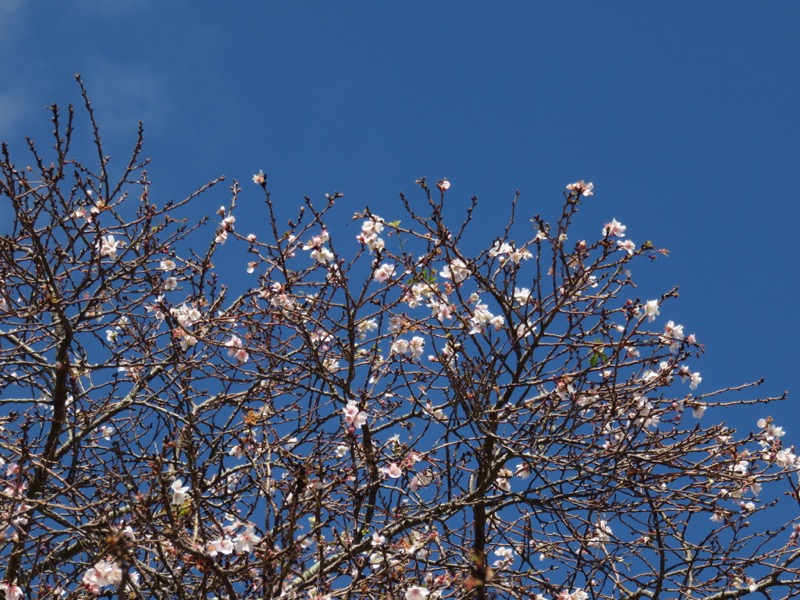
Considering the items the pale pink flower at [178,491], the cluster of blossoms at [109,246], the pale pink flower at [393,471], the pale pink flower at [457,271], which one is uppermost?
the cluster of blossoms at [109,246]

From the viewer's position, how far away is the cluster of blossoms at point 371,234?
6379 mm

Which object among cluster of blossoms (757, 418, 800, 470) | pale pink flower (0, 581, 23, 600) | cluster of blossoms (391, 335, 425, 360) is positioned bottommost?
pale pink flower (0, 581, 23, 600)

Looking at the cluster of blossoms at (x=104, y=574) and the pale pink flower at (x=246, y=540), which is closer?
the cluster of blossoms at (x=104, y=574)

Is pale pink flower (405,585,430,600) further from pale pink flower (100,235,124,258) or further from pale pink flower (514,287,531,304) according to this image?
pale pink flower (100,235,124,258)

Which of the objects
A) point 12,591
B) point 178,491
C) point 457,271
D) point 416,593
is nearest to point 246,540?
point 178,491

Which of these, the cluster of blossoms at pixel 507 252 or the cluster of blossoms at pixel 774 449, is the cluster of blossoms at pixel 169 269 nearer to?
the cluster of blossoms at pixel 507 252

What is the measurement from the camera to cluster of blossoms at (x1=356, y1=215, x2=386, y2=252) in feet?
20.9

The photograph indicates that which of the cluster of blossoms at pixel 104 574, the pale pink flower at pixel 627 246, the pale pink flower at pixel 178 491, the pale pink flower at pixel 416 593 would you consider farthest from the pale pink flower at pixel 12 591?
the pale pink flower at pixel 627 246

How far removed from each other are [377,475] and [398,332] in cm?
108

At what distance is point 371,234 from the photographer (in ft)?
21.0

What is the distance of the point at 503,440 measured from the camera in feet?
18.1

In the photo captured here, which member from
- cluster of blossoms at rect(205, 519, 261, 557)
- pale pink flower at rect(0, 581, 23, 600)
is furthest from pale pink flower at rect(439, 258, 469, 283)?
pale pink flower at rect(0, 581, 23, 600)

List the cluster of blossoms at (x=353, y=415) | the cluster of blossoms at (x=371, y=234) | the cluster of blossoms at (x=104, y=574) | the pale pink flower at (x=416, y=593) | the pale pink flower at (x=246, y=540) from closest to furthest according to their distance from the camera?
the cluster of blossoms at (x=104, y=574) → the pale pink flower at (x=246, y=540) → the pale pink flower at (x=416, y=593) → the cluster of blossoms at (x=353, y=415) → the cluster of blossoms at (x=371, y=234)

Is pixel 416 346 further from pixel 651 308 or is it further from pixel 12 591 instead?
pixel 12 591
